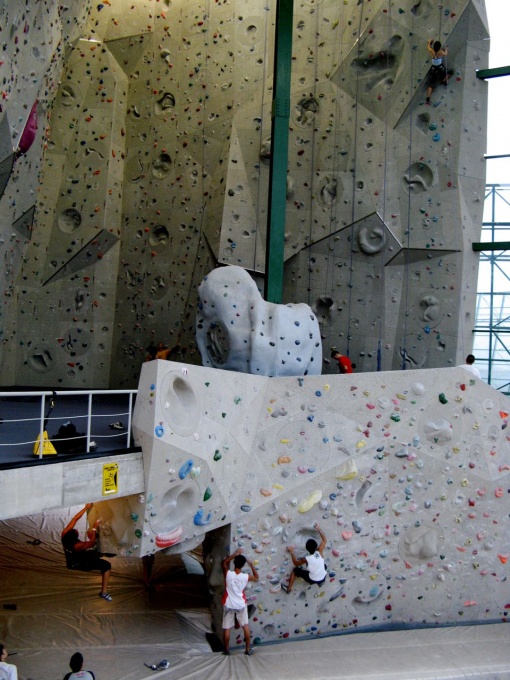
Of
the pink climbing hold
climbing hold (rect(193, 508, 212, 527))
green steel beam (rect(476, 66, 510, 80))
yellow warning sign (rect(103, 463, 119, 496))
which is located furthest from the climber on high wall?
yellow warning sign (rect(103, 463, 119, 496))

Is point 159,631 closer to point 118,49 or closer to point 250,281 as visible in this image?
point 250,281

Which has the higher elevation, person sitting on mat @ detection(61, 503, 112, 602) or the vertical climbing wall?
the vertical climbing wall

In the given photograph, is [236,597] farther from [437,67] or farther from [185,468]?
[437,67]

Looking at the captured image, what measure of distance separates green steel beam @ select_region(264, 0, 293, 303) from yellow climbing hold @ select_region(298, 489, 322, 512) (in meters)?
3.18

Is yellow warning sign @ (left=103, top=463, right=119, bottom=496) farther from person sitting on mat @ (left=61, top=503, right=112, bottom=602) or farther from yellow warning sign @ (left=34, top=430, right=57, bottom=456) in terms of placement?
person sitting on mat @ (left=61, top=503, right=112, bottom=602)

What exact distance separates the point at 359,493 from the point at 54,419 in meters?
2.90

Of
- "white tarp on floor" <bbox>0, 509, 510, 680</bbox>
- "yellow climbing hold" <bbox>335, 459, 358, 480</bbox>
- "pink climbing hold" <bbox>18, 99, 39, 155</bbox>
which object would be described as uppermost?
"pink climbing hold" <bbox>18, 99, 39, 155</bbox>

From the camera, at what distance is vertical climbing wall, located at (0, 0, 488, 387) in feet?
31.1

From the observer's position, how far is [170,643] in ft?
18.8

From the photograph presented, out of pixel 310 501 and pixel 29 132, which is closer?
pixel 310 501

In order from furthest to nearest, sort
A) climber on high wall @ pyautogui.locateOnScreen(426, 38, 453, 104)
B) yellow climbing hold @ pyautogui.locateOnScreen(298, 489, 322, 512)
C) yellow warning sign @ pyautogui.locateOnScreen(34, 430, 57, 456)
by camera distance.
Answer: climber on high wall @ pyautogui.locateOnScreen(426, 38, 453, 104), yellow climbing hold @ pyautogui.locateOnScreen(298, 489, 322, 512), yellow warning sign @ pyautogui.locateOnScreen(34, 430, 57, 456)

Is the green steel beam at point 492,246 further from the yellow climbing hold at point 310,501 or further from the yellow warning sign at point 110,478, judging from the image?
the yellow warning sign at point 110,478

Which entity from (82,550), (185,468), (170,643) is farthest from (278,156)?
(170,643)

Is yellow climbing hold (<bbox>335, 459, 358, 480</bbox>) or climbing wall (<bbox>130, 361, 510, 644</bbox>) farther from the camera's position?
yellow climbing hold (<bbox>335, 459, 358, 480</bbox>)
